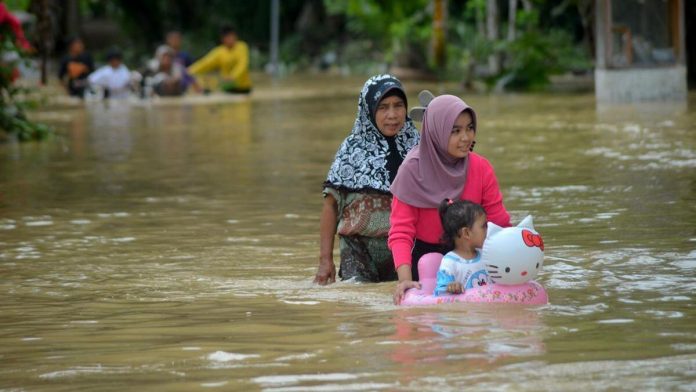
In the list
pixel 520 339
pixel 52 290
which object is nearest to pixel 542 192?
pixel 52 290

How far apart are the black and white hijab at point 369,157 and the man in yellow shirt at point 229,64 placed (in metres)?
22.3

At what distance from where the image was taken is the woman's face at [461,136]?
6938mm

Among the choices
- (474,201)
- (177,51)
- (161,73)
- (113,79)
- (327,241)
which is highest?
(177,51)

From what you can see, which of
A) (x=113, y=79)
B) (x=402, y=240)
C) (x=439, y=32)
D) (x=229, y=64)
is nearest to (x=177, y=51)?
(x=229, y=64)

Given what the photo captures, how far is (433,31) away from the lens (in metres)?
32.8

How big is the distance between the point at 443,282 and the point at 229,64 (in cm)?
2377

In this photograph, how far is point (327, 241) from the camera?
786 cm

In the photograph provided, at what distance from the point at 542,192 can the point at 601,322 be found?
5527 millimetres

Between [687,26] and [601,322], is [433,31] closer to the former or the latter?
[687,26]

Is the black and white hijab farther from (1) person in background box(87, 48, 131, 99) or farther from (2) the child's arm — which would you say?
(1) person in background box(87, 48, 131, 99)

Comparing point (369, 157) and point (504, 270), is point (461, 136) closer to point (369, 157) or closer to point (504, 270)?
point (504, 270)

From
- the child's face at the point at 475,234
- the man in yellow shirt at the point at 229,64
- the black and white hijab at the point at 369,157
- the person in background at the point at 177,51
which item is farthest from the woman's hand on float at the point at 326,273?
the person in background at the point at 177,51

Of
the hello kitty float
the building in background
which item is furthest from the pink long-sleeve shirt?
the building in background

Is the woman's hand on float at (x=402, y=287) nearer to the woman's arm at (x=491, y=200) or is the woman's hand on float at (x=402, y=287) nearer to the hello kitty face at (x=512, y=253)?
the hello kitty face at (x=512, y=253)
